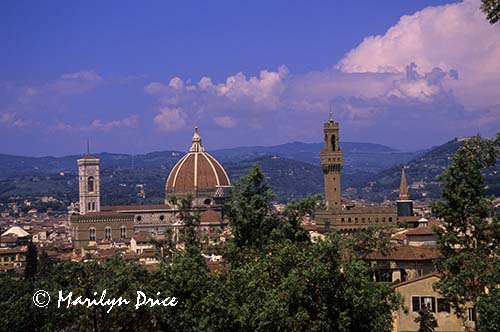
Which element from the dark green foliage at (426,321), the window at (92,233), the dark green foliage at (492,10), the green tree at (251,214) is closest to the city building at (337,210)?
the window at (92,233)

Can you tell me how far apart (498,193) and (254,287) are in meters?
167

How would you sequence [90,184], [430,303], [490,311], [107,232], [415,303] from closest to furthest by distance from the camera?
1. [490,311]
2. [430,303]
3. [415,303]
4. [107,232]
5. [90,184]

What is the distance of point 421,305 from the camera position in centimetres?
3331

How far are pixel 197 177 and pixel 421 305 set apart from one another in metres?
89.0

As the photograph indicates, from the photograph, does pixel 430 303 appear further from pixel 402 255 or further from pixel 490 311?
pixel 490 311

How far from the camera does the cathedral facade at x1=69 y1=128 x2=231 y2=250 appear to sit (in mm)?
109688

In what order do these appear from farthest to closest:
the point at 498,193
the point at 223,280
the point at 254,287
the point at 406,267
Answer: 1. the point at 498,193
2. the point at 406,267
3. the point at 223,280
4. the point at 254,287

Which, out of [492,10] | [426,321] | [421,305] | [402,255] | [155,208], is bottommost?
[426,321]

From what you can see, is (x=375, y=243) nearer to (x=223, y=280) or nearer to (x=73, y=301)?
(x=223, y=280)

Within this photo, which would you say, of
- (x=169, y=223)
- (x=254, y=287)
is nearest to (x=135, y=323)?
(x=254, y=287)

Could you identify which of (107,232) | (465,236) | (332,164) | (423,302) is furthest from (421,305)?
(107,232)

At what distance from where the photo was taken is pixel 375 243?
130 feet

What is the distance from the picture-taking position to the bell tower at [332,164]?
91000 mm

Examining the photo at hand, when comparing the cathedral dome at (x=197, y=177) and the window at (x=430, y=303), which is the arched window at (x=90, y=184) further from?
the window at (x=430, y=303)
